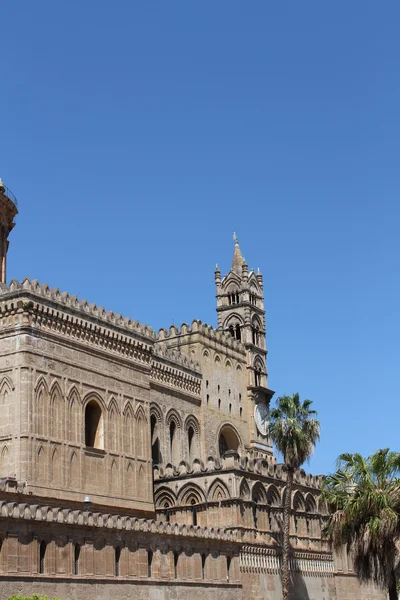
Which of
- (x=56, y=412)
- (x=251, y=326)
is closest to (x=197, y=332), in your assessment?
(x=251, y=326)

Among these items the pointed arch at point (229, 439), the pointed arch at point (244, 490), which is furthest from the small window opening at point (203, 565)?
the pointed arch at point (229, 439)

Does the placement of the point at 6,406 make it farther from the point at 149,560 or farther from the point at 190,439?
the point at 190,439

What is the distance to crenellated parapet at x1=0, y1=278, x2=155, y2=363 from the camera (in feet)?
111

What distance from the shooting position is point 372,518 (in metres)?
29.2

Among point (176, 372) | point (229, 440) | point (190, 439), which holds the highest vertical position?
point (176, 372)

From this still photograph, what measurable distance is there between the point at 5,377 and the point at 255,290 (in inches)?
1032

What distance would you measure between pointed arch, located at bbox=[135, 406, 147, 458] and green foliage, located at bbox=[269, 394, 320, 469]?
18.2 feet

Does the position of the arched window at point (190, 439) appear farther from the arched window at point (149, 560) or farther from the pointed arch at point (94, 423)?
the arched window at point (149, 560)

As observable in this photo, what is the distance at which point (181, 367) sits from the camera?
4622cm

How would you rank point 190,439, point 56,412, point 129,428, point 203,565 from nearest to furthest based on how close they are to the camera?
point 56,412, point 203,565, point 129,428, point 190,439

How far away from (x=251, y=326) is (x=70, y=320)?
21.2m

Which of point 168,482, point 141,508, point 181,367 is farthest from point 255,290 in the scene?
point 141,508

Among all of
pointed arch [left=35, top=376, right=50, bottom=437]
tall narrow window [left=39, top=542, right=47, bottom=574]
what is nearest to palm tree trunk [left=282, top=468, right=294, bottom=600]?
pointed arch [left=35, top=376, right=50, bottom=437]

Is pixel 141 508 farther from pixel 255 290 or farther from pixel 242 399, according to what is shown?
pixel 255 290
